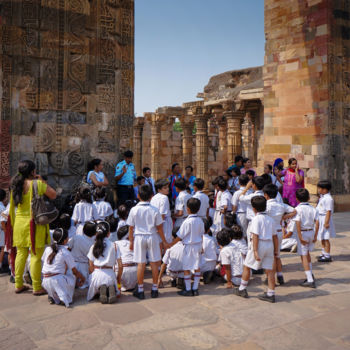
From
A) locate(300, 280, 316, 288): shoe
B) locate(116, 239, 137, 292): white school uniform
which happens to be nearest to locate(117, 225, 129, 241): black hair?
locate(116, 239, 137, 292): white school uniform

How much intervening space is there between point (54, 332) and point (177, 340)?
1.07 meters

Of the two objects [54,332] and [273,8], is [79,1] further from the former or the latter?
[273,8]

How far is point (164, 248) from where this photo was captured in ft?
15.6

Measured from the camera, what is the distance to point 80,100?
7.09 meters

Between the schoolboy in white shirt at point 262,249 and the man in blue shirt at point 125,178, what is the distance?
340 cm

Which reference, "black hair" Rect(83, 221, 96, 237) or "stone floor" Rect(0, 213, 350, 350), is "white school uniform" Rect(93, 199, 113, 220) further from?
"stone floor" Rect(0, 213, 350, 350)

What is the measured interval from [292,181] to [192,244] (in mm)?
3997

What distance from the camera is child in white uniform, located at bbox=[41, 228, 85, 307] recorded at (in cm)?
395

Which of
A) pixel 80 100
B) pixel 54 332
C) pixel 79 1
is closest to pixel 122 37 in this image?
pixel 79 1

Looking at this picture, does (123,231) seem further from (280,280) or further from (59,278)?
(280,280)

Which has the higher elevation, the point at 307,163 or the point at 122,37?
the point at 122,37

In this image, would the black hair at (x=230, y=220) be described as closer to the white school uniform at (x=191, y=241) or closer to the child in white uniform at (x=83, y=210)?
the white school uniform at (x=191, y=241)

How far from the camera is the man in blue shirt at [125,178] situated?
7.00 m

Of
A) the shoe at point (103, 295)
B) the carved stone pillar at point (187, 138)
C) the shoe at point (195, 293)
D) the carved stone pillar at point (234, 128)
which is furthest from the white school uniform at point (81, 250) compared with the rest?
the carved stone pillar at point (187, 138)
